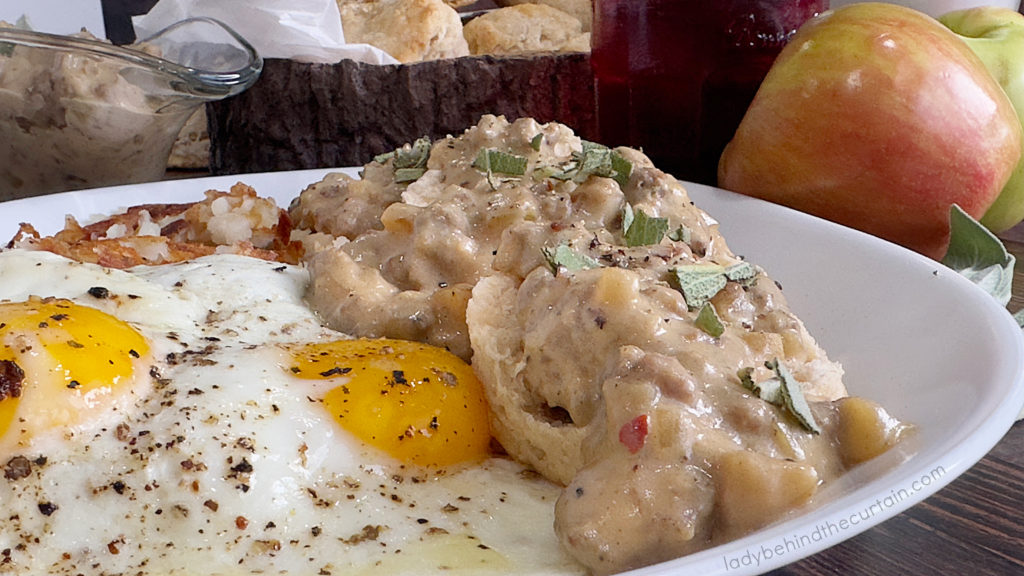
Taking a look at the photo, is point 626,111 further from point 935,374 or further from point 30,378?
point 30,378

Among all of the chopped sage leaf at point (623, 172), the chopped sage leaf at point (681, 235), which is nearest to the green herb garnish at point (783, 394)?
the chopped sage leaf at point (681, 235)

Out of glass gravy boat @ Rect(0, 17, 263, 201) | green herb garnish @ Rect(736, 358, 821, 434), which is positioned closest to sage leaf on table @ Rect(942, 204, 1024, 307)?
green herb garnish @ Rect(736, 358, 821, 434)

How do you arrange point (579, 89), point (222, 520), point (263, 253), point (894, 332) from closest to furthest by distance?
1. point (222, 520)
2. point (894, 332)
3. point (263, 253)
4. point (579, 89)

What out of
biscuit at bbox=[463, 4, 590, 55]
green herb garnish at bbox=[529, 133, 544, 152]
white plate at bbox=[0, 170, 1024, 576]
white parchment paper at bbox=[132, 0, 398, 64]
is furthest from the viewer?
biscuit at bbox=[463, 4, 590, 55]

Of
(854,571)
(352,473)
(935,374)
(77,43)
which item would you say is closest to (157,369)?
(352,473)

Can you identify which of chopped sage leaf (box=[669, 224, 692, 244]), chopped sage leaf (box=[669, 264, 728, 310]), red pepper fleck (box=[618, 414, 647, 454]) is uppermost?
chopped sage leaf (box=[669, 264, 728, 310])

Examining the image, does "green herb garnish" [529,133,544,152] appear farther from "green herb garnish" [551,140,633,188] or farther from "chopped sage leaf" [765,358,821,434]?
"chopped sage leaf" [765,358,821,434]
